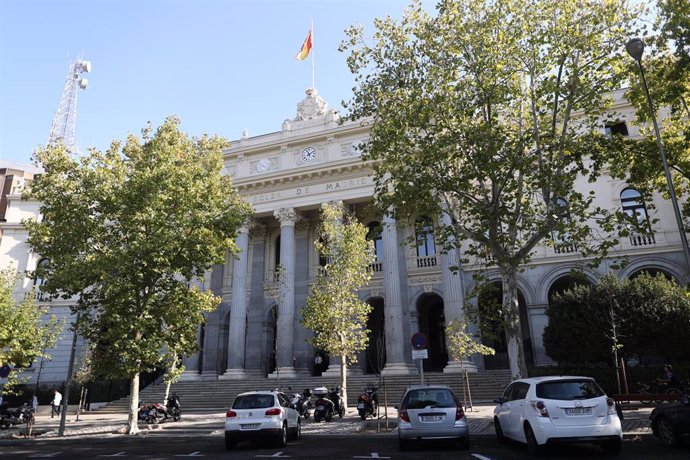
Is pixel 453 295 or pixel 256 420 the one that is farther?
pixel 453 295

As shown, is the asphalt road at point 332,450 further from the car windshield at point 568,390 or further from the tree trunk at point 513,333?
the tree trunk at point 513,333

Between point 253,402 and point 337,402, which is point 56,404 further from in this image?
point 253,402

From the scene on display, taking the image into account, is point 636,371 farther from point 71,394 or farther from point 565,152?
point 71,394

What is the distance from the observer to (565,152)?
49.1 ft

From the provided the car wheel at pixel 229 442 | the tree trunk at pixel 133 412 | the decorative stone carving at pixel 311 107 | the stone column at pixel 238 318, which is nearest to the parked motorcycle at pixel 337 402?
the tree trunk at pixel 133 412

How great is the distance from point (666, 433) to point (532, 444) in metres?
3.38

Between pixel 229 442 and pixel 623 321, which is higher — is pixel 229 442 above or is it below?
below

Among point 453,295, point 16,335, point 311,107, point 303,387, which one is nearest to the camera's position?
point 16,335

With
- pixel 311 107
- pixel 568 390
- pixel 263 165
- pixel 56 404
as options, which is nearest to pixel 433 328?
pixel 263 165

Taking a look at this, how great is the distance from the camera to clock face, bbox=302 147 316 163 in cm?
3247

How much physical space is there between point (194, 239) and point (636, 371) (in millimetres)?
19942

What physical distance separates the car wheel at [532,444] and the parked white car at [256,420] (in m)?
6.13

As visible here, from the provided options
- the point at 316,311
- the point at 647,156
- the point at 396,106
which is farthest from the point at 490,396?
the point at 396,106

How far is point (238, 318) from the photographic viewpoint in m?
30.9
